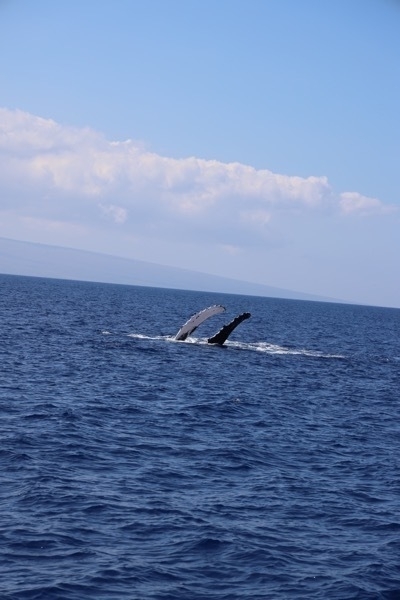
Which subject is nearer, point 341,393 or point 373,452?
point 373,452

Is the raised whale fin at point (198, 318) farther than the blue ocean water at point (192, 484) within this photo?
Yes

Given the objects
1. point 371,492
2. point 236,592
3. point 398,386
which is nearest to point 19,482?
point 236,592

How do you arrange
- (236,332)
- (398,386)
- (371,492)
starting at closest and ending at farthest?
(371,492)
(398,386)
(236,332)

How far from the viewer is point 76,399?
35.3 metres

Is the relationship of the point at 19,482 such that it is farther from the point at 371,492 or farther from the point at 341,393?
the point at 341,393

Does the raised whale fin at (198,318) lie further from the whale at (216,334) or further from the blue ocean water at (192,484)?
the blue ocean water at (192,484)

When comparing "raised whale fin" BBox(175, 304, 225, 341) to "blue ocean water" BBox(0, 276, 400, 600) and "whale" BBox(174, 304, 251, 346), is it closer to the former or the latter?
"whale" BBox(174, 304, 251, 346)

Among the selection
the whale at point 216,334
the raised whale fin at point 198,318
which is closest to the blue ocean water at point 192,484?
the raised whale fin at point 198,318

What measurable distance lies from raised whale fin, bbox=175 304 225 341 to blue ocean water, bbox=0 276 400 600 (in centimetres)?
986

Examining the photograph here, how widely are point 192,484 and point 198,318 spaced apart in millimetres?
36565

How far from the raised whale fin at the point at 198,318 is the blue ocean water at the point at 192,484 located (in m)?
9.86

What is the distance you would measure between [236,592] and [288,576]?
1582 millimetres

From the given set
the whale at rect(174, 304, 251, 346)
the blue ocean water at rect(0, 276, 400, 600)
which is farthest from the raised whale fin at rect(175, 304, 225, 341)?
the blue ocean water at rect(0, 276, 400, 600)

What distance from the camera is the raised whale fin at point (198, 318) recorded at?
5716 centimetres
